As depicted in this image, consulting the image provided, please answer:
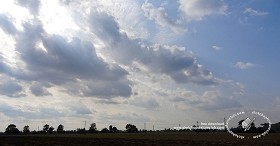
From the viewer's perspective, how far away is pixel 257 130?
170 meters

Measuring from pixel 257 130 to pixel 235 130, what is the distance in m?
10.3

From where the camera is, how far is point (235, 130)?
559 ft
